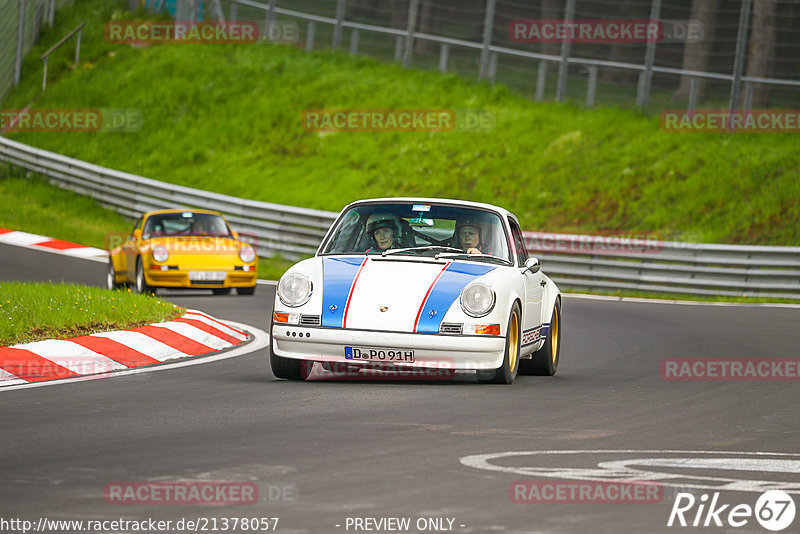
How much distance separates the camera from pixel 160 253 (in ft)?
61.7

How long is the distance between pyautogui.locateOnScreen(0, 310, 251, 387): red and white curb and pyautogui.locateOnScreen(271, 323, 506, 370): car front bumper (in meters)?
1.51

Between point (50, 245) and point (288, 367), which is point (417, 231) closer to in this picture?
point (288, 367)

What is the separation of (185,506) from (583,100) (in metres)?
26.7

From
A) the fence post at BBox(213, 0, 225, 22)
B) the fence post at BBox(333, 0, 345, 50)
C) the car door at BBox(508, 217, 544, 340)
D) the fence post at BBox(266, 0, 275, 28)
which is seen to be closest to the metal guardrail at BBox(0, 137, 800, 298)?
the fence post at BBox(333, 0, 345, 50)

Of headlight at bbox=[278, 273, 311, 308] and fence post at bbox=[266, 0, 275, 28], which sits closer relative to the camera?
headlight at bbox=[278, 273, 311, 308]

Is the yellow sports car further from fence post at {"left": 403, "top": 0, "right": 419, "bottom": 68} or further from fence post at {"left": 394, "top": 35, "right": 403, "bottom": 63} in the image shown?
fence post at {"left": 394, "top": 35, "right": 403, "bottom": 63}

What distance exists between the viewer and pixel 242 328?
45.0 feet

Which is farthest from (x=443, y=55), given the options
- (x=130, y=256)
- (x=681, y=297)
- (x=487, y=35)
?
(x=130, y=256)

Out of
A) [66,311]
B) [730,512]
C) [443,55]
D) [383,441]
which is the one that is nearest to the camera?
[730,512]

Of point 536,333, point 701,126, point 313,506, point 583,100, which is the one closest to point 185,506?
point 313,506

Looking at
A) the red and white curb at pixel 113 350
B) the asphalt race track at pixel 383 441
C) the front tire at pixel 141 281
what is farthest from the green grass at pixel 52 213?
the asphalt race track at pixel 383 441

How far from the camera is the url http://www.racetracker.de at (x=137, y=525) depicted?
15.0 ft

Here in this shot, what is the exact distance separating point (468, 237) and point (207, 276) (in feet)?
31.2

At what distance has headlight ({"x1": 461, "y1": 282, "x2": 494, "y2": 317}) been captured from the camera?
9.00 metres
